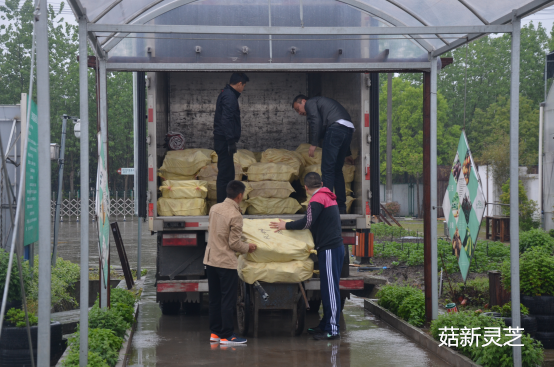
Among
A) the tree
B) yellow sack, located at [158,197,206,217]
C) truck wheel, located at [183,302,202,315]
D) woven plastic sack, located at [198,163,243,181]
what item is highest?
the tree

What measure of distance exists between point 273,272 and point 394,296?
241 centimetres

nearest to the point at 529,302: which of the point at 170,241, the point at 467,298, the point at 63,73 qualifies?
the point at 467,298

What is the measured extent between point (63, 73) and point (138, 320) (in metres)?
35.9

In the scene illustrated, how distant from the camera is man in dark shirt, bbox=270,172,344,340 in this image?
A: 24.3 ft

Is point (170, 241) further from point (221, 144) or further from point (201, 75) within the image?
point (201, 75)

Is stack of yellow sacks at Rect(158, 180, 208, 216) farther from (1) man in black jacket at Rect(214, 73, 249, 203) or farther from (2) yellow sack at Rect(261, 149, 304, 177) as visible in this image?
(2) yellow sack at Rect(261, 149, 304, 177)

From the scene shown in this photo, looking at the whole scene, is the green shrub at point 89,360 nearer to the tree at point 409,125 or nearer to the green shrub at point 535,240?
the green shrub at point 535,240

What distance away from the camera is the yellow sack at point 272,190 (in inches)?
359

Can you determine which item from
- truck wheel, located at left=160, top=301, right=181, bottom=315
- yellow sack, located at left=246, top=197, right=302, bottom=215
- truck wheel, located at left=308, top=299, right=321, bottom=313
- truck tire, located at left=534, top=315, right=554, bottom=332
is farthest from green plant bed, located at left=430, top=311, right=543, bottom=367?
truck wheel, located at left=160, top=301, right=181, bottom=315

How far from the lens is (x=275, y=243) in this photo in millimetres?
7332

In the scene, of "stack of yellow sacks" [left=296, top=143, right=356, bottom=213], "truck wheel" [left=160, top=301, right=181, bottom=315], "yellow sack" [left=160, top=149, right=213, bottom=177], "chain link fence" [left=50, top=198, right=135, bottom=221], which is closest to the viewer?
"stack of yellow sacks" [left=296, top=143, right=356, bottom=213]

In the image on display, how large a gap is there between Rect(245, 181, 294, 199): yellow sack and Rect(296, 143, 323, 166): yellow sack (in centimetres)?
76

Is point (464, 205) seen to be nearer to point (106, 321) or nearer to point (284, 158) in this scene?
point (284, 158)

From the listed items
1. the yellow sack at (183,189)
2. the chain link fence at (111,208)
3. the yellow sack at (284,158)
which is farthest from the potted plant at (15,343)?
the chain link fence at (111,208)
